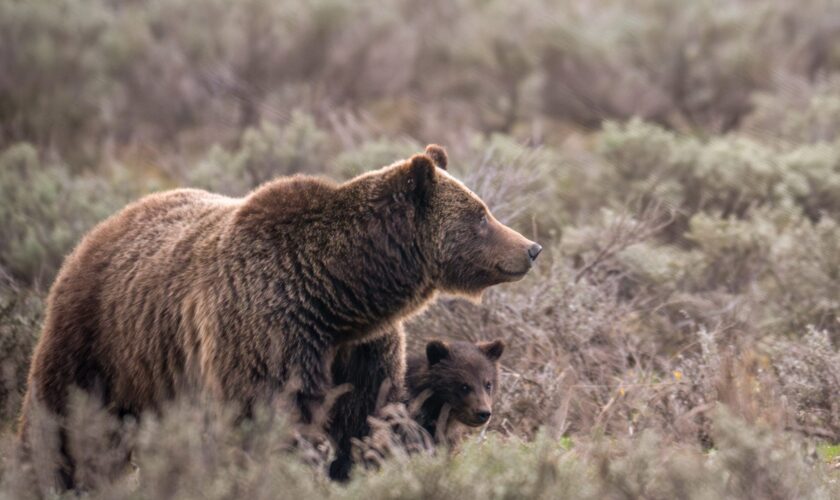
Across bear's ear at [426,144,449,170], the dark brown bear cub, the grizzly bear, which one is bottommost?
the dark brown bear cub

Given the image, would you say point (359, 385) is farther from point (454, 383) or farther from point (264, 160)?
point (264, 160)

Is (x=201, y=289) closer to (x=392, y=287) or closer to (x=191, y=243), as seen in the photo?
(x=191, y=243)

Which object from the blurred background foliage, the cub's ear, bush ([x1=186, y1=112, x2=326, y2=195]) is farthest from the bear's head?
bush ([x1=186, y1=112, x2=326, y2=195])

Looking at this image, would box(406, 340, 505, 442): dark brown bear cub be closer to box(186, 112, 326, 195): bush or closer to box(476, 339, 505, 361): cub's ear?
box(476, 339, 505, 361): cub's ear

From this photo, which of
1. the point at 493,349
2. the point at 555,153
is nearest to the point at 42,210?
the point at 555,153

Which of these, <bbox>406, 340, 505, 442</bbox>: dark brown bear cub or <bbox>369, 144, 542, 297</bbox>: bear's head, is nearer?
<bbox>369, 144, 542, 297</bbox>: bear's head

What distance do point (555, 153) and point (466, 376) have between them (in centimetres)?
692

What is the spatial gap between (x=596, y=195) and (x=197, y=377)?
697 centimetres

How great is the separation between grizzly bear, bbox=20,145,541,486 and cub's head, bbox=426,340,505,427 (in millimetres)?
979

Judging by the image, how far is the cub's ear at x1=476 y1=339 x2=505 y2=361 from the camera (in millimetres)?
7320

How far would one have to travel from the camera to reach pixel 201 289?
5.68m

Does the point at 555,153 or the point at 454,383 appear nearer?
the point at 454,383

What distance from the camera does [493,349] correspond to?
7332mm

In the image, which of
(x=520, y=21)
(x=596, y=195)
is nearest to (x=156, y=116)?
(x=520, y=21)
